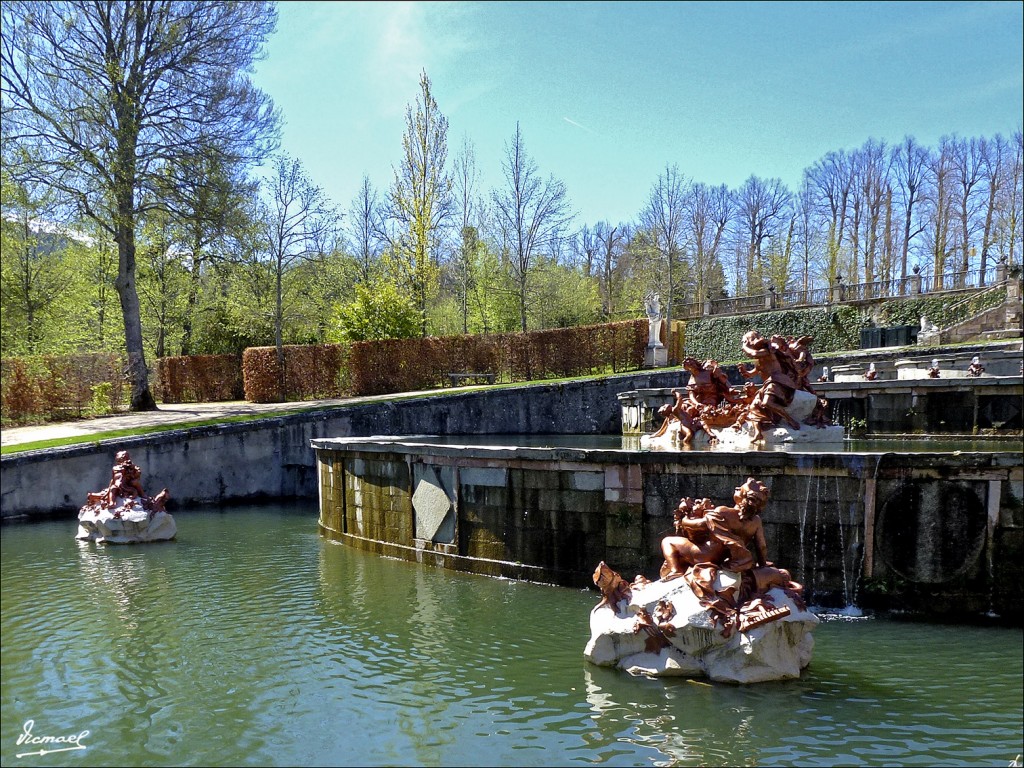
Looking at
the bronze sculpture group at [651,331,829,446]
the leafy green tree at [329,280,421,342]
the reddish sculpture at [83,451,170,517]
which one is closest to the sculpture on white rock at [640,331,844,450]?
the bronze sculpture group at [651,331,829,446]

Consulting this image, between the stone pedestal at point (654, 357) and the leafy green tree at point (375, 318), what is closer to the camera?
the leafy green tree at point (375, 318)

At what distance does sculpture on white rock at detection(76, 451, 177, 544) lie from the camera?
1288 centimetres

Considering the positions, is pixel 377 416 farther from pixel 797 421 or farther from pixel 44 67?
pixel 797 421

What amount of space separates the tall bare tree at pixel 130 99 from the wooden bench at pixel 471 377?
1119 cm

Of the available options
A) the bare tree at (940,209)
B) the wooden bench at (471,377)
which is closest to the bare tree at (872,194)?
the bare tree at (940,209)

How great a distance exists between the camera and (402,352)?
29.2 meters

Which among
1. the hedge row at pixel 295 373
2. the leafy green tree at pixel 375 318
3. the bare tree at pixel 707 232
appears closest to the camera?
the hedge row at pixel 295 373

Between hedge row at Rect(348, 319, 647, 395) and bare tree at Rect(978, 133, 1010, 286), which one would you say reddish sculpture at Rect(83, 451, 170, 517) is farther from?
bare tree at Rect(978, 133, 1010, 286)

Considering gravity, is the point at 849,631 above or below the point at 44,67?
below

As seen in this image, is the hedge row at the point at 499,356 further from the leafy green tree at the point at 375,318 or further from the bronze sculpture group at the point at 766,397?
the bronze sculpture group at the point at 766,397

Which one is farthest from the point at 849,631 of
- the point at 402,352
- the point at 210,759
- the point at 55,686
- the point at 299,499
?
the point at 402,352

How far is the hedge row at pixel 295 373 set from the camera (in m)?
27.4

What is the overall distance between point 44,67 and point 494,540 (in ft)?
42.8

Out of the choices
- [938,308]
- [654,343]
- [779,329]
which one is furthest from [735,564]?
[779,329]
